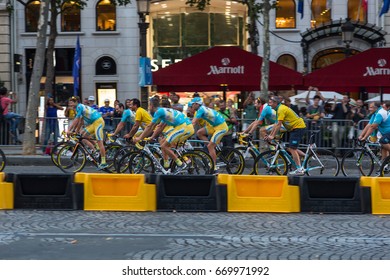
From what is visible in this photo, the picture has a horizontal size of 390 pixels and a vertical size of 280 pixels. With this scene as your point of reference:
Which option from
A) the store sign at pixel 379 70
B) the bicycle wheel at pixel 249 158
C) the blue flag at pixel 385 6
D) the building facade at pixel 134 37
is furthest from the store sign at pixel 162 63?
the bicycle wheel at pixel 249 158

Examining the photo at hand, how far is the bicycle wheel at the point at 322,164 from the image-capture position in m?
16.7

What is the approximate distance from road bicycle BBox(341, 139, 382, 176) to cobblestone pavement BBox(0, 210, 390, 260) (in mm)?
5084

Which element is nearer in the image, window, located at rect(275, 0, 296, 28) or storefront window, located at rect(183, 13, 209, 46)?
window, located at rect(275, 0, 296, 28)

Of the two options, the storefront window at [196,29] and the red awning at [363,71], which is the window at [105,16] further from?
the red awning at [363,71]

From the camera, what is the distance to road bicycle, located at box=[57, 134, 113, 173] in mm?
17875

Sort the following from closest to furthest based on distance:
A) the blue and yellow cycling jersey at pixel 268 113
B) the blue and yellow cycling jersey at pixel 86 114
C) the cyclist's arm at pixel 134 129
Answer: the blue and yellow cycling jersey at pixel 268 113 < the cyclist's arm at pixel 134 129 < the blue and yellow cycling jersey at pixel 86 114

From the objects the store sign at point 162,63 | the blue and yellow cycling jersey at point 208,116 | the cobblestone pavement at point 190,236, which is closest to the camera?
the cobblestone pavement at point 190,236

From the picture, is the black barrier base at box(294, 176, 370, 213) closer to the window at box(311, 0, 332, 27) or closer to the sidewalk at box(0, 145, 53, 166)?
the sidewalk at box(0, 145, 53, 166)

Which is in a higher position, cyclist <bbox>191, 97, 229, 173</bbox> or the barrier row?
cyclist <bbox>191, 97, 229, 173</bbox>

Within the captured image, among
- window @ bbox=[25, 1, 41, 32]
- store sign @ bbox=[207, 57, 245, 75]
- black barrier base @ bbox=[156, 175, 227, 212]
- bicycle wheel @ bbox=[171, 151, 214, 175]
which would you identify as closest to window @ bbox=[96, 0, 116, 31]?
window @ bbox=[25, 1, 41, 32]

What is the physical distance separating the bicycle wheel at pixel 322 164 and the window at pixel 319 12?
59.6 ft

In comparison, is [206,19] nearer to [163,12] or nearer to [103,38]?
[163,12]

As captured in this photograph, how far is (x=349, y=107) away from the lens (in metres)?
21.9

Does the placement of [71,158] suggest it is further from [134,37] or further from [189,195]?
[134,37]
